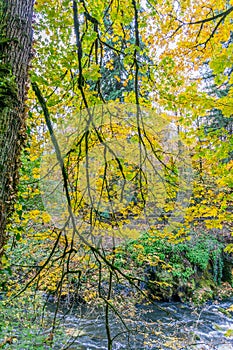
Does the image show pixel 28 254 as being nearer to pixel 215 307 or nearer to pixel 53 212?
pixel 53 212

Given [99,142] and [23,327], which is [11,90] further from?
[23,327]

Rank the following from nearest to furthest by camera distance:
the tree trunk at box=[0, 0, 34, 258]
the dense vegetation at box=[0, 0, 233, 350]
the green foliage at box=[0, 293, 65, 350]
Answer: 1. the tree trunk at box=[0, 0, 34, 258]
2. the dense vegetation at box=[0, 0, 233, 350]
3. the green foliage at box=[0, 293, 65, 350]

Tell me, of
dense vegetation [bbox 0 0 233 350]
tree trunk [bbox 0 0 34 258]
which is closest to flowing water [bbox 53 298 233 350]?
dense vegetation [bbox 0 0 233 350]

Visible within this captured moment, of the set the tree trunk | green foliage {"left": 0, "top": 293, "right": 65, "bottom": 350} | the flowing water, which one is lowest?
the flowing water

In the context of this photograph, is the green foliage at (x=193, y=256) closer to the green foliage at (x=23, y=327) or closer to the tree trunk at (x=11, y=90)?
the green foliage at (x=23, y=327)

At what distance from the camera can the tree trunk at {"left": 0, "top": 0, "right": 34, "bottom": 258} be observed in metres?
1.04

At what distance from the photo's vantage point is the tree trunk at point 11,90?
1.04 metres

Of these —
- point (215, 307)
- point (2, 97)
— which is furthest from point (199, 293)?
point (2, 97)

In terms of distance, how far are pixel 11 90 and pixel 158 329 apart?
4724 mm

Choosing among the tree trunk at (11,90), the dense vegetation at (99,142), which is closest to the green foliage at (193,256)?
the dense vegetation at (99,142)

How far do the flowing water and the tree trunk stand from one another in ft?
8.69

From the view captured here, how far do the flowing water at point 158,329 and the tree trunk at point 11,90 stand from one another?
265cm

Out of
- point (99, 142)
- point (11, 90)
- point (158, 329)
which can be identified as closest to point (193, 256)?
point (158, 329)

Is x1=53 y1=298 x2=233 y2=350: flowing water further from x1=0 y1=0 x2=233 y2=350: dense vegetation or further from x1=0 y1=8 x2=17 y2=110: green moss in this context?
x1=0 y1=8 x2=17 y2=110: green moss
